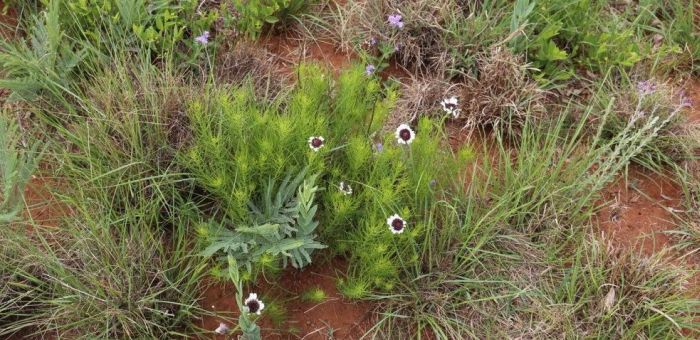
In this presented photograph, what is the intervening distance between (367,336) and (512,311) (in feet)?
1.83

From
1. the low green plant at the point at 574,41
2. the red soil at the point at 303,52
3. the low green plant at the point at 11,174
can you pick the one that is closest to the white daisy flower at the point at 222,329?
the low green plant at the point at 11,174

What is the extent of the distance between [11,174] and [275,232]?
35.3 inches

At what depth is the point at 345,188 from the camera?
2.40 meters

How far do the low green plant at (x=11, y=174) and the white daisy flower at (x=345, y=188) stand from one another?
3.52 feet

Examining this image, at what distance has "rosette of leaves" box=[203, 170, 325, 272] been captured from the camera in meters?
2.25

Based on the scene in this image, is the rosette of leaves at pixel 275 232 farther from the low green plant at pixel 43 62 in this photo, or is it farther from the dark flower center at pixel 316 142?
the low green plant at pixel 43 62

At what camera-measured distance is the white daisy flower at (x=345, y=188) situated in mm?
2320

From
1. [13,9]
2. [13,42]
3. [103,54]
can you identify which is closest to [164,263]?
[103,54]

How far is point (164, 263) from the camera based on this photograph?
2.41 meters

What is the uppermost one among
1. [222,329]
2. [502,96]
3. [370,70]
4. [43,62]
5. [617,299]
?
[43,62]

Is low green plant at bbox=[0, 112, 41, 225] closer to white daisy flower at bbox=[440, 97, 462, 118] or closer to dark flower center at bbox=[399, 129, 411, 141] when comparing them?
dark flower center at bbox=[399, 129, 411, 141]

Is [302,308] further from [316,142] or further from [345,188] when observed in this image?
[316,142]

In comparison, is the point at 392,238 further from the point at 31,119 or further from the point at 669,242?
the point at 31,119

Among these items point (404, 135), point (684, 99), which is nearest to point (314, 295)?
point (404, 135)
